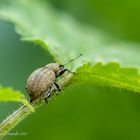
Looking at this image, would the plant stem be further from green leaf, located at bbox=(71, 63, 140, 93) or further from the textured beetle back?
green leaf, located at bbox=(71, 63, 140, 93)

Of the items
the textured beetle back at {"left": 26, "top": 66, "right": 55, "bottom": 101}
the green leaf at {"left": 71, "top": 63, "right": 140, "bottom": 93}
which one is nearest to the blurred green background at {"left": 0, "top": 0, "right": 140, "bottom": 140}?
the textured beetle back at {"left": 26, "top": 66, "right": 55, "bottom": 101}

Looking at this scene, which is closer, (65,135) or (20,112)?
(20,112)

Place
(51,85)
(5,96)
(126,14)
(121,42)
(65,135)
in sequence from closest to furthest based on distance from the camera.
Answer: (5,96), (51,85), (65,135), (121,42), (126,14)

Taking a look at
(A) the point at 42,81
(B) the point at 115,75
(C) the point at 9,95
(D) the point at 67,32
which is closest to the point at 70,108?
(D) the point at 67,32

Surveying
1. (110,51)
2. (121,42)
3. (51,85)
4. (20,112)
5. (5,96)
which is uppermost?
(121,42)

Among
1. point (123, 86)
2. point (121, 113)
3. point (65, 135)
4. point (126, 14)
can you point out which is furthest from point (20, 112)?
point (126, 14)

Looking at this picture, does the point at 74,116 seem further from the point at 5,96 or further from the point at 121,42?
the point at 5,96

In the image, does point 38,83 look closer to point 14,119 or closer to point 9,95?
point 14,119
